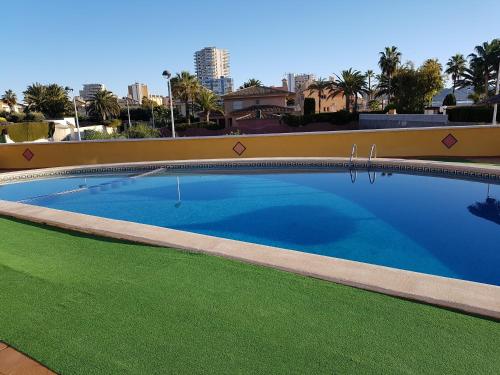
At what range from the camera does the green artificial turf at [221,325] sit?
270 centimetres

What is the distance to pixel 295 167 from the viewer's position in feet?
47.9

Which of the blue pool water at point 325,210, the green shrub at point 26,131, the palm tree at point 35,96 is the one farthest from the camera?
the palm tree at point 35,96

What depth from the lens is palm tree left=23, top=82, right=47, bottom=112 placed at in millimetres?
60781

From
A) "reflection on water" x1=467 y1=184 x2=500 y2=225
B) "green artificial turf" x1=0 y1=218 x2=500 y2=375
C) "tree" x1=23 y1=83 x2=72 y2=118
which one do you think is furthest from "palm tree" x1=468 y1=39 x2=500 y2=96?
Answer: "tree" x1=23 y1=83 x2=72 y2=118

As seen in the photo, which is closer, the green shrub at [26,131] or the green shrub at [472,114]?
the green shrub at [472,114]

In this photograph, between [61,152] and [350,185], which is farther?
[61,152]

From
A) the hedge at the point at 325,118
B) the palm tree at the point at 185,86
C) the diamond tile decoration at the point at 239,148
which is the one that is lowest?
the diamond tile decoration at the point at 239,148

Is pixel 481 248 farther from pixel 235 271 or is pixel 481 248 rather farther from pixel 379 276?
pixel 235 271

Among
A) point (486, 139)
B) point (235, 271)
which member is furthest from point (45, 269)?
point (486, 139)

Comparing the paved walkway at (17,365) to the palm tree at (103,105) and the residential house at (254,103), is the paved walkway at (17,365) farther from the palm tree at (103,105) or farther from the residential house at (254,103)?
the palm tree at (103,105)

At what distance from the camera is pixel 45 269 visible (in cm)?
449

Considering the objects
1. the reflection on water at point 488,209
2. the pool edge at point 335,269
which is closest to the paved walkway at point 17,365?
the pool edge at point 335,269

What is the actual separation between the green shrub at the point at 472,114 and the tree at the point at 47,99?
5790 cm

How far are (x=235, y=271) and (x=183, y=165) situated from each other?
11.6 m
